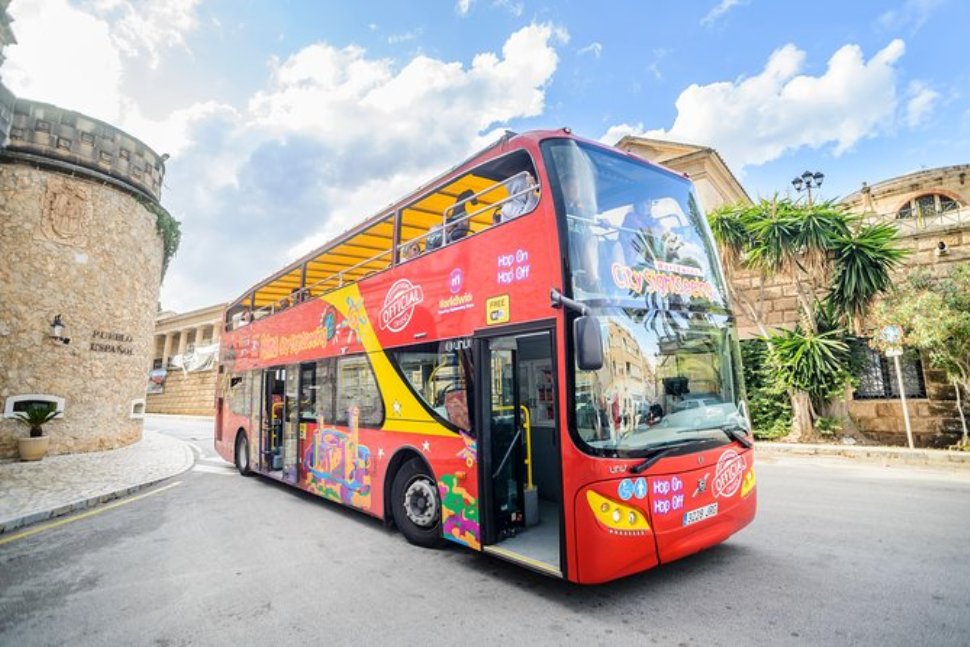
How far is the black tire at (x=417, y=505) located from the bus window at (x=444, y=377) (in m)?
0.75

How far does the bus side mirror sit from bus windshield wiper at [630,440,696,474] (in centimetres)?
78

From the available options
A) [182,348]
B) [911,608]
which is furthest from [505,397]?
[182,348]

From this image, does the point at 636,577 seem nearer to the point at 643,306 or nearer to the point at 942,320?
the point at 643,306

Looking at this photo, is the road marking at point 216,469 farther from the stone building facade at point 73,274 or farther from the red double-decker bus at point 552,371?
the red double-decker bus at point 552,371

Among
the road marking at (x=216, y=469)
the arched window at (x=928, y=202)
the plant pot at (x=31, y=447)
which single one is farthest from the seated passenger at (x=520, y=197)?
the arched window at (x=928, y=202)

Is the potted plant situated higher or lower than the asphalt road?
higher

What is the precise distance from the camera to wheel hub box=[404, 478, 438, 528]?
487 cm

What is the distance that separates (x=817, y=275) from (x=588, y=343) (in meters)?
12.5

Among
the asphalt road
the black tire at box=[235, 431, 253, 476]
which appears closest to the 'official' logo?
the asphalt road

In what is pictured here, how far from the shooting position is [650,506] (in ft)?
11.3

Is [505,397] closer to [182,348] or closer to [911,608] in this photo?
[911,608]

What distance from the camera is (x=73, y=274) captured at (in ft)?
45.5

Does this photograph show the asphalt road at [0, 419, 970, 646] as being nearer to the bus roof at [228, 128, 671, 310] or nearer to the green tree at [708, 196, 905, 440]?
the bus roof at [228, 128, 671, 310]

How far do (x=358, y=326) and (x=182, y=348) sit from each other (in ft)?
139
